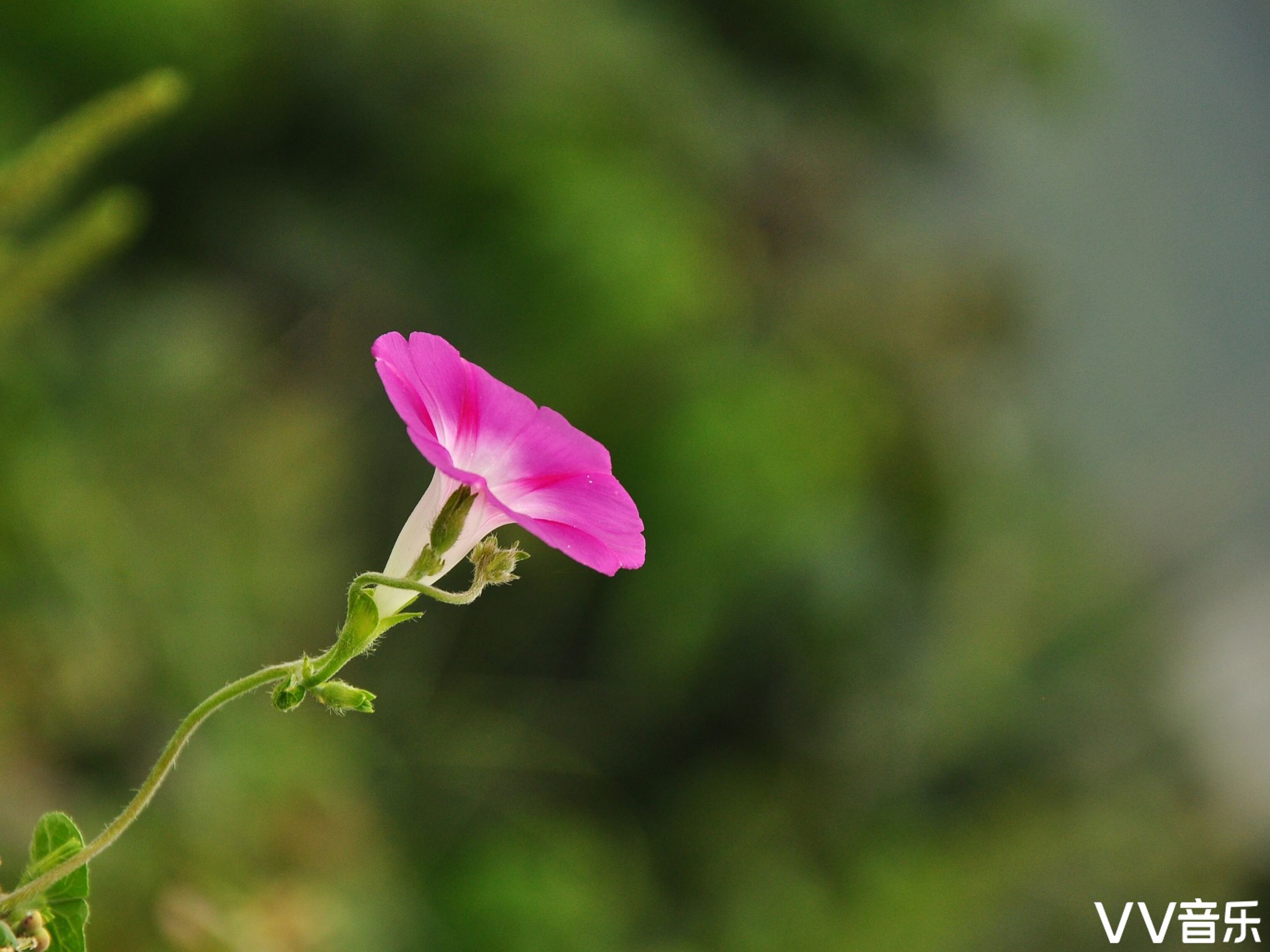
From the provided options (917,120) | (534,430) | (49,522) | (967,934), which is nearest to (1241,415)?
(917,120)

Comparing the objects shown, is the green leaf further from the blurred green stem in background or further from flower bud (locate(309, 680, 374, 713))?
the blurred green stem in background

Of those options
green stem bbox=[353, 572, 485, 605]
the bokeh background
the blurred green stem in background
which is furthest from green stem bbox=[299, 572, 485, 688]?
the bokeh background

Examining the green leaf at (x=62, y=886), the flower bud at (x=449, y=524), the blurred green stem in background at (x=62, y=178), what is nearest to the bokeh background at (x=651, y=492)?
the blurred green stem in background at (x=62, y=178)

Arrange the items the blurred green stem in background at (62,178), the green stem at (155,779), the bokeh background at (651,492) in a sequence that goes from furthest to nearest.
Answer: the bokeh background at (651,492), the blurred green stem in background at (62,178), the green stem at (155,779)

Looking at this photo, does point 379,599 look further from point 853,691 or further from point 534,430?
point 853,691

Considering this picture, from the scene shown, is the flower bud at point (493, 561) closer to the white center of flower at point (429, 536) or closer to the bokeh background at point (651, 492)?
the white center of flower at point (429, 536)
